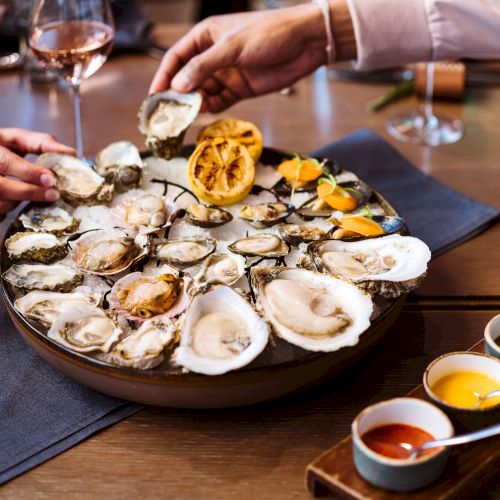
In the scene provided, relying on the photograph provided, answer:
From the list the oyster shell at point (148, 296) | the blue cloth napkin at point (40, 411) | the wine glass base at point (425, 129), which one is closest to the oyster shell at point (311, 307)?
the oyster shell at point (148, 296)

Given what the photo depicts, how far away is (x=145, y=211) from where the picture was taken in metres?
1.17

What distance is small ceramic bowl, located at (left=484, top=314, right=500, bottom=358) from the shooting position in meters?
0.87

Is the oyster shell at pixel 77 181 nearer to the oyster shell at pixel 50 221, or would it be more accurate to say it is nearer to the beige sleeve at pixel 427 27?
the oyster shell at pixel 50 221

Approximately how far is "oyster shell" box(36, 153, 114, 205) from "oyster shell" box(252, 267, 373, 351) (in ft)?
1.26

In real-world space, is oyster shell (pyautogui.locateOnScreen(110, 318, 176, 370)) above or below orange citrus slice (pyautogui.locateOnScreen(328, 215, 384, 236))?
above

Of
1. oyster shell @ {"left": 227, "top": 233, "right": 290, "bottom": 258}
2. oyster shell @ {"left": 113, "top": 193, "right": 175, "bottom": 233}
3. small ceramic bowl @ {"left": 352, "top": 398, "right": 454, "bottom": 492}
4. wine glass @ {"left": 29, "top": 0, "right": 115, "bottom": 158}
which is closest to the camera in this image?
small ceramic bowl @ {"left": 352, "top": 398, "right": 454, "bottom": 492}

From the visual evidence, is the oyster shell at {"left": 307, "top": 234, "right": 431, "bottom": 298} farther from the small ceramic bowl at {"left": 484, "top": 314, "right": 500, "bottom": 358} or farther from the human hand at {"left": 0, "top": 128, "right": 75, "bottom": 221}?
the human hand at {"left": 0, "top": 128, "right": 75, "bottom": 221}

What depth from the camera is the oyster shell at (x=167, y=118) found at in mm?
1319

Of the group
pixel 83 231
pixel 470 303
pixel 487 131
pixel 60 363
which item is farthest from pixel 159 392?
pixel 487 131

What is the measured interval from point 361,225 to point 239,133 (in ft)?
1.20

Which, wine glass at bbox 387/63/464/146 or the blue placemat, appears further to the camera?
wine glass at bbox 387/63/464/146


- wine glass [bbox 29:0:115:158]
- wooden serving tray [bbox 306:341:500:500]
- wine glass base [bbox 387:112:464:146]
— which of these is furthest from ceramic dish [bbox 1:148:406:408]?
wine glass base [bbox 387:112:464:146]

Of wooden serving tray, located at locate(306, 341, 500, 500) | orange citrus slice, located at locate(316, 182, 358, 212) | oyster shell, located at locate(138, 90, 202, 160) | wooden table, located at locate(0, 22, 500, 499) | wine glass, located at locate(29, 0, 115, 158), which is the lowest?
wooden table, located at locate(0, 22, 500, 499)

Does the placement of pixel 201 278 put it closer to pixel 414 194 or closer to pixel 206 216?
pixel 206 216
